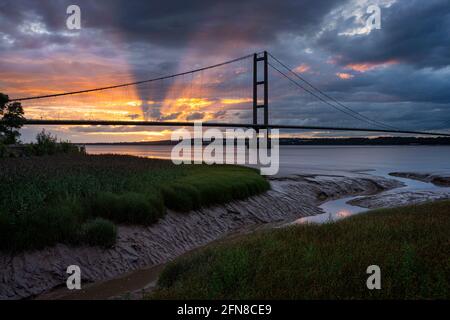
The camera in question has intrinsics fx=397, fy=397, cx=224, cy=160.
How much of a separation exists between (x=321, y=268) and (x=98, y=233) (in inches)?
262

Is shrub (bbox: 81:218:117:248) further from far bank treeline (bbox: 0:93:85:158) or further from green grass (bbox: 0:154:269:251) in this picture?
far bank treeline (bbox: 0:93:85:158)

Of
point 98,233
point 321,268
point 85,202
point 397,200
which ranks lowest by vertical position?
point 397,200

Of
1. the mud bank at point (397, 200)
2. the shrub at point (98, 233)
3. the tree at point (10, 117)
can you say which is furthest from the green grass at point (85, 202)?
the tree at point (10, 117)

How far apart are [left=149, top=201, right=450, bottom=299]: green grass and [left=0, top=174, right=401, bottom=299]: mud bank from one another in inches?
111

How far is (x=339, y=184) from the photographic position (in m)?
32.8

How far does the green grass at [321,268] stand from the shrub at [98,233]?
308cm

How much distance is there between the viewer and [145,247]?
1227 centimetres

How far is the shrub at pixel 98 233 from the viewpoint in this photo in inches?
435

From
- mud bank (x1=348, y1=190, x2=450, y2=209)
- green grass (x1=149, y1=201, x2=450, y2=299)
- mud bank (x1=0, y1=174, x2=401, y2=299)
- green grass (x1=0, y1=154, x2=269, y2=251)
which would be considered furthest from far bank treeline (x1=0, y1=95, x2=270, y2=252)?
mud bank (x1=348, y1=190, x2=450, y2=209)

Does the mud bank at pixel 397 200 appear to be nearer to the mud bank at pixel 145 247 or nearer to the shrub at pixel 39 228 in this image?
the mud bank at pixel 145 247

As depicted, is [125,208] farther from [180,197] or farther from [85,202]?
[180,197]

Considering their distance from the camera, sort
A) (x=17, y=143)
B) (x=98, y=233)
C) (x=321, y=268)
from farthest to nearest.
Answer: (x=17, y=143)
(x=98, y=233)
(x=321, y=268)

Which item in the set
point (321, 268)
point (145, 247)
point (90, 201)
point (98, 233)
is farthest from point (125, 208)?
point (321, 268)
